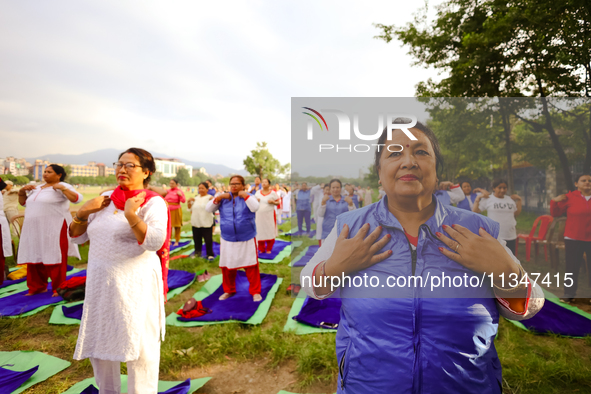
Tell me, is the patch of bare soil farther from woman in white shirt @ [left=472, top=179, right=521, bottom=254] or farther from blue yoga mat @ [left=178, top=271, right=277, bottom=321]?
woman in white shirt @ [left=472, top=179, right=521, bottom=254]

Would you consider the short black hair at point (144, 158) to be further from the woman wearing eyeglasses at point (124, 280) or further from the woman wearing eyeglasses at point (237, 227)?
the woman wearing eyeglasses at point (237, 227)

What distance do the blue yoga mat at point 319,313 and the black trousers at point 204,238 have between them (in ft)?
11.7

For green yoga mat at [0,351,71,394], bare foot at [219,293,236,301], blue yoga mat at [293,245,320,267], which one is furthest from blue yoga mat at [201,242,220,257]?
blue yoga mat at [293,245,320,267]

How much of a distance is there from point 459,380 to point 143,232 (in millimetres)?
1954

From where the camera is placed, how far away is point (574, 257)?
2229 millimetres

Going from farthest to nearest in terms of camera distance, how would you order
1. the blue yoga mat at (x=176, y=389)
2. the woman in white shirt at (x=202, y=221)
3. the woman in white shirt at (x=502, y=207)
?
the woman in white shirt at (x=202, y=221) → the blue yoga mat at (x=176, y=389) → the woman in white shirt at (x=502, y=207)

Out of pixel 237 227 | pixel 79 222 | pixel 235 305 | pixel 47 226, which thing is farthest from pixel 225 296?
pixel 79 222

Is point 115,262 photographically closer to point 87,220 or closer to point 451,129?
point 87,220

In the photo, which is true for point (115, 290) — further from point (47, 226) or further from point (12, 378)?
point (47, 226)

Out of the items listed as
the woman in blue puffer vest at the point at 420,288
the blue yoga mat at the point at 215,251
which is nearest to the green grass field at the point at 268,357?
the woman in blue puffer vest at the point at 420,288

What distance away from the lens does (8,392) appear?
98.3 inches

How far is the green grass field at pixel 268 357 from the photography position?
2621 millimetres

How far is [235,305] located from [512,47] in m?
6.53

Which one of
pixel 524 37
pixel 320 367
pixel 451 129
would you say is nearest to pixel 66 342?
pixel 320 367
